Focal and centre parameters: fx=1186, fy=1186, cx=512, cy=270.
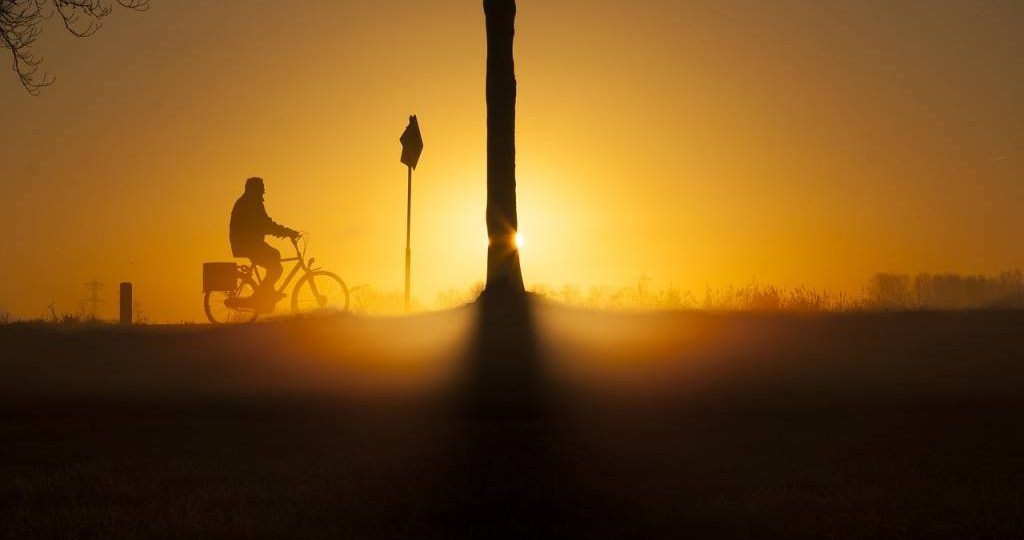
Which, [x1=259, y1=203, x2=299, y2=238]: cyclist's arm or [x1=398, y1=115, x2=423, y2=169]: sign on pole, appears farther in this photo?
[x1=398, y1=115, x2=423, y2=169]: sign on pole

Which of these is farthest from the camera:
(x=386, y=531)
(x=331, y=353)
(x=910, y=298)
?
(x=910, y=298)

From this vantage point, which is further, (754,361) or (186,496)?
(754,361)

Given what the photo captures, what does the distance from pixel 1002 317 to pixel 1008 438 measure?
900 centimetres

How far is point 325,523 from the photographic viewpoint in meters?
8.03

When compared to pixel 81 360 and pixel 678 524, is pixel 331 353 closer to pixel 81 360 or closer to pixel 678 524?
pixel 81 360

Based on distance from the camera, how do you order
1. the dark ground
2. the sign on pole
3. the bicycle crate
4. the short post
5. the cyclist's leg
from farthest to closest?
the short post → the sign on pole → the bicycle crate → the cyclist's leg → the dark ground

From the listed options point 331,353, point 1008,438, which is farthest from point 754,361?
point 331,353

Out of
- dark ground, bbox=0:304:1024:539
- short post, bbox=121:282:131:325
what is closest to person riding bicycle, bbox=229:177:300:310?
dark ground, bbox=0:304:1024:539

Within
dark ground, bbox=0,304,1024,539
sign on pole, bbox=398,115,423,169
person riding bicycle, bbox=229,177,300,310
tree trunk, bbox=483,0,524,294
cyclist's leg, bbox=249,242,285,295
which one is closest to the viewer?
dark ground, bbox=0,304,1024,539

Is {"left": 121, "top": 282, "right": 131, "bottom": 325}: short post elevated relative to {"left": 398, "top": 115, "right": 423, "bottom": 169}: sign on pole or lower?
lower

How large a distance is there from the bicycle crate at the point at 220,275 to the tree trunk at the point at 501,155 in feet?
19.6

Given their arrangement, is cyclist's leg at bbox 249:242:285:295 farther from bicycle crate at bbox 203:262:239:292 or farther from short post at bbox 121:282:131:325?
short post at bbox 121:282:131:325

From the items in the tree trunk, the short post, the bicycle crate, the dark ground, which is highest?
the tree trunk

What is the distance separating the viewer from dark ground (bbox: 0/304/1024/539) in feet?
27.2
